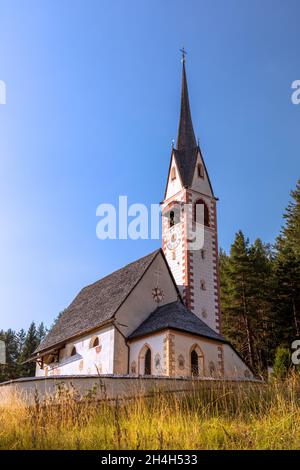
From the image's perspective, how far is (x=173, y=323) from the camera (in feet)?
75.5

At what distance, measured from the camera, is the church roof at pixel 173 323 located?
23109mm

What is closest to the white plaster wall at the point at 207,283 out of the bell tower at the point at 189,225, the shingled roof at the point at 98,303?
the bell tower at the point at 189,225

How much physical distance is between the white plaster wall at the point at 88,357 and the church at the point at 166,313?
0.16 feet

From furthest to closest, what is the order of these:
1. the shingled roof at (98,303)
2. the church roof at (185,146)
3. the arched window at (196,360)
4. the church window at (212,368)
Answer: the church roof at (185,146) → the shingled roof at (98,303) → the church window at (212,368) → the arched window at (196,360)

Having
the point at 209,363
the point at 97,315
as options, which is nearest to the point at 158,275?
the point at 97,315

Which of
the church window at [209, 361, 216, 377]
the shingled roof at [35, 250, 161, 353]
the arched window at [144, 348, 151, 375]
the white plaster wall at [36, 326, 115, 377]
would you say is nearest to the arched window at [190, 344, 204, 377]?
the church window at [209, 361, 216, 377]

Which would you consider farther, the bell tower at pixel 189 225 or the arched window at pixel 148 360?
the bell tower at pixel 189 225

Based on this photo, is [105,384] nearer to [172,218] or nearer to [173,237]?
[173,237]

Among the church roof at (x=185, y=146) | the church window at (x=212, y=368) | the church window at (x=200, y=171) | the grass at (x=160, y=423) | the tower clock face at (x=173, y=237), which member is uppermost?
the church roof at (x=185, y=146)

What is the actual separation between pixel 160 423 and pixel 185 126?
113 feet

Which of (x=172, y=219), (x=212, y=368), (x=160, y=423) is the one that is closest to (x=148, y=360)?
(x=212, y=368)

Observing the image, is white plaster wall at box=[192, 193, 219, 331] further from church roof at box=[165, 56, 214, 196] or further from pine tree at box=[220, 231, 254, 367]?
pine tree at box=[220, 231, 254, 367]

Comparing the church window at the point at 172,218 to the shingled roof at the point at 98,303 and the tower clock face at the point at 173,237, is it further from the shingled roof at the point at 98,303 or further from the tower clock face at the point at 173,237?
the shingled roof at the point at 98,303
